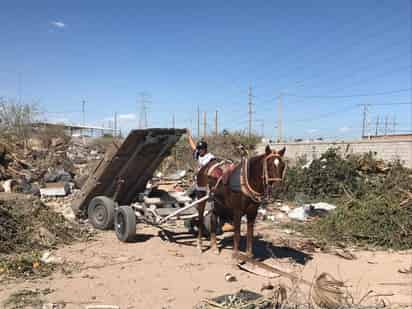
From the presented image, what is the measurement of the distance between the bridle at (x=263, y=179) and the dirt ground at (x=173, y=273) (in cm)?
84

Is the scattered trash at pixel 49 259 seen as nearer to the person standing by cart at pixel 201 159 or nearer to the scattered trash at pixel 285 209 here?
the person standing by cart at pixel 201 159

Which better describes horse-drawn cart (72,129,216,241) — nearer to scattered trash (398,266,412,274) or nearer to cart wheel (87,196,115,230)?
cart wheel (87,196,115,230)

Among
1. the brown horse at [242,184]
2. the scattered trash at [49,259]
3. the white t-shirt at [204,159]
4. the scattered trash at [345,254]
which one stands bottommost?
the scattered trash at [345,254]

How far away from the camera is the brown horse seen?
17.9 ft

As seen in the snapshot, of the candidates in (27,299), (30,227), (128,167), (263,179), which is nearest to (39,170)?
(128,167)

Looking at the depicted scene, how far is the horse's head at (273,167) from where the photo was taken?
5.35 metres

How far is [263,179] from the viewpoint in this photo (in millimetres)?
5539

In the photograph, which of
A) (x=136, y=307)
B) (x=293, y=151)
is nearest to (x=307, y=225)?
(x=136, y=307)

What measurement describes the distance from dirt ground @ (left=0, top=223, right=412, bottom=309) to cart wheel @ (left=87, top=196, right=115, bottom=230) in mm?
260

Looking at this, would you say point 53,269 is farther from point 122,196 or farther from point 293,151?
point 293,151

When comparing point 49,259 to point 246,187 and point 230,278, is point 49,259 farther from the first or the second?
point 246,187

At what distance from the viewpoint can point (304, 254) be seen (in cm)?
713

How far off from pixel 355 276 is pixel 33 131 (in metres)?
22.4

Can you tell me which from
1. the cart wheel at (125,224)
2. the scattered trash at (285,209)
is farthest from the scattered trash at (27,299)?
the scattered trash at (285,209)
